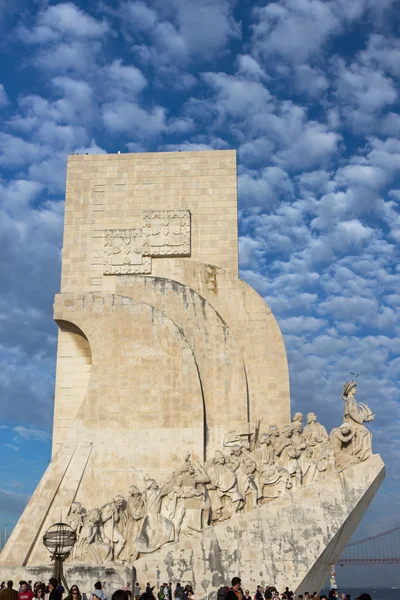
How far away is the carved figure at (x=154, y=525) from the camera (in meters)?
11.1

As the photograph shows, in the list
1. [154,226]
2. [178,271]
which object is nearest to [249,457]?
[178,271]

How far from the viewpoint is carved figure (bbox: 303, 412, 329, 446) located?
1212 centimetres

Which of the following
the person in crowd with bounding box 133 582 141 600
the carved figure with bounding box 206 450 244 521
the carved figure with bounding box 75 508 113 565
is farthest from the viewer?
the carved figure with bounding box 206 450 244 521

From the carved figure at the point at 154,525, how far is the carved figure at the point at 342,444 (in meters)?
2.90

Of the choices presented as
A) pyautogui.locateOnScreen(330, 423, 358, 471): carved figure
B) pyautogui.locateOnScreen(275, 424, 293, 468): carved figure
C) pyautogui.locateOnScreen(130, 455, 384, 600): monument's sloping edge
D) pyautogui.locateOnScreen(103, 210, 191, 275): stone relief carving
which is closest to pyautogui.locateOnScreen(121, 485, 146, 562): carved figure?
pyautogui.locateOnScreen(130, 455, 384, 600): monument's sloping edge

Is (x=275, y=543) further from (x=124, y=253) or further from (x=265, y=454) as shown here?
(x=124, y=253)

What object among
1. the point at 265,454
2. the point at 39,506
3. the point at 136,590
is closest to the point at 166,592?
the point at 136,590

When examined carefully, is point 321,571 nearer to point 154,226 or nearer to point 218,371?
point 218,371

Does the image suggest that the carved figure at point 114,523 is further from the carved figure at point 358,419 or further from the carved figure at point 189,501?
the carved figure at point 358,419

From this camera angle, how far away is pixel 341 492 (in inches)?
445

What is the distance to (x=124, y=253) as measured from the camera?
1574 cm

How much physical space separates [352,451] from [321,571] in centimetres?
200

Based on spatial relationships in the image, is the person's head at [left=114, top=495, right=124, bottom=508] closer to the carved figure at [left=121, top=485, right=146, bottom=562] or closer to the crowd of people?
the carved figure at [left=121, top=485, right=146, bottom=562]

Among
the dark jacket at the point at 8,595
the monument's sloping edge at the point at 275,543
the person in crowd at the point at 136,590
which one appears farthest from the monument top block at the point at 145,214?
the dark jacket at the point at 8,595
